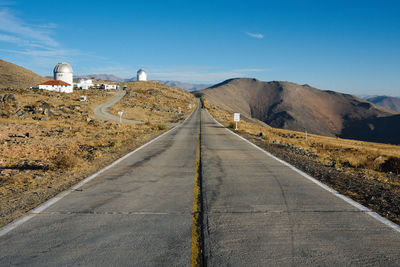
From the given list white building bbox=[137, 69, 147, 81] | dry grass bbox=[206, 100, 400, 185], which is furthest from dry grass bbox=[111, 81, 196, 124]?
white building bbox=[137, 69, 147, 81]

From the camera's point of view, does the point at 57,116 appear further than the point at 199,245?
Yes

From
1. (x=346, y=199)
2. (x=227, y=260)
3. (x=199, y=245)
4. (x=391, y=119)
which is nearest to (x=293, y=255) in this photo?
(x=227, y=260)

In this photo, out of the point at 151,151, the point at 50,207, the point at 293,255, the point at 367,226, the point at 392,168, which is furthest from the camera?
the point at 151,151

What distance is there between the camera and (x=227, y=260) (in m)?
3.38

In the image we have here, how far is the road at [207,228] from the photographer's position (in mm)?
3439

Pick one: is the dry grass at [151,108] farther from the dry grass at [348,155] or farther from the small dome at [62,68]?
the dry grass at [348,155]

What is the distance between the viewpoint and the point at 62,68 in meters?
79.4

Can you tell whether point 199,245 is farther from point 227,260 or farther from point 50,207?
point 50,207

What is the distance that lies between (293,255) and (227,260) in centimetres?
88

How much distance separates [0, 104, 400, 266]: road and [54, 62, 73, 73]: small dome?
A: 83.8 metres

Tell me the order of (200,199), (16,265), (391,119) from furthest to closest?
(391,119) → (200,199) → (16,265)

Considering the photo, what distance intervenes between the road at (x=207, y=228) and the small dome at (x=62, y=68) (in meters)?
83.8

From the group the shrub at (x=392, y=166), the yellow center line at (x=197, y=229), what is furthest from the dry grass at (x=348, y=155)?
the yellow center line at (x=197, y=229)

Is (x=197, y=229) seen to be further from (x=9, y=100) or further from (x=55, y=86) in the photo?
(x=55, y=86)
